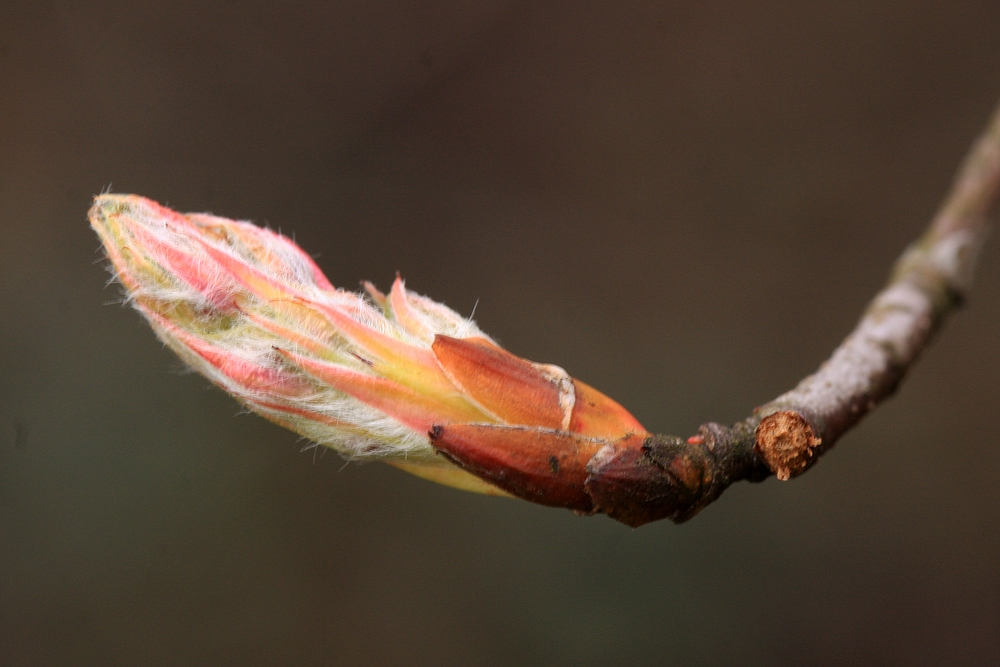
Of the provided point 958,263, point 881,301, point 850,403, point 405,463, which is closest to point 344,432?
point 405,463

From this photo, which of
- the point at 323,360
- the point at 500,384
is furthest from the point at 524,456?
the point at 323,360

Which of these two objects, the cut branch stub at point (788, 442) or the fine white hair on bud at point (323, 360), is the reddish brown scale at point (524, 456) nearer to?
the fine white hair on bud at point (323, 360)

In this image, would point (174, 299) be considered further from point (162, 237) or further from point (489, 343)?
point (489, 343)

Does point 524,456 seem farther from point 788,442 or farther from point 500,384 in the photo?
point 788,442

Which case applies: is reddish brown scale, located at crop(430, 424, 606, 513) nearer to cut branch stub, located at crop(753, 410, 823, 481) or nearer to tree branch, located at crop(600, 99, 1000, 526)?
tree branch, located at crop(600, 99, 1000, 526)

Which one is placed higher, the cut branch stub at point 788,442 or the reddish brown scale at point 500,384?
the cut branch stub at point 788,442

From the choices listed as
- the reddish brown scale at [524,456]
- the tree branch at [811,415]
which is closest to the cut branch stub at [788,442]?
the tree branch at [811,415]

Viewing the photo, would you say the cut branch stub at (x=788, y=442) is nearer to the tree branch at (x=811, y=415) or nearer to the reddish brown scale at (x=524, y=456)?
the tree branch at (x=811, y=415)

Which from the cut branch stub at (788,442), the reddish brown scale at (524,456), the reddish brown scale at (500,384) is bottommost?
the reddish brown scale at (524,456)
